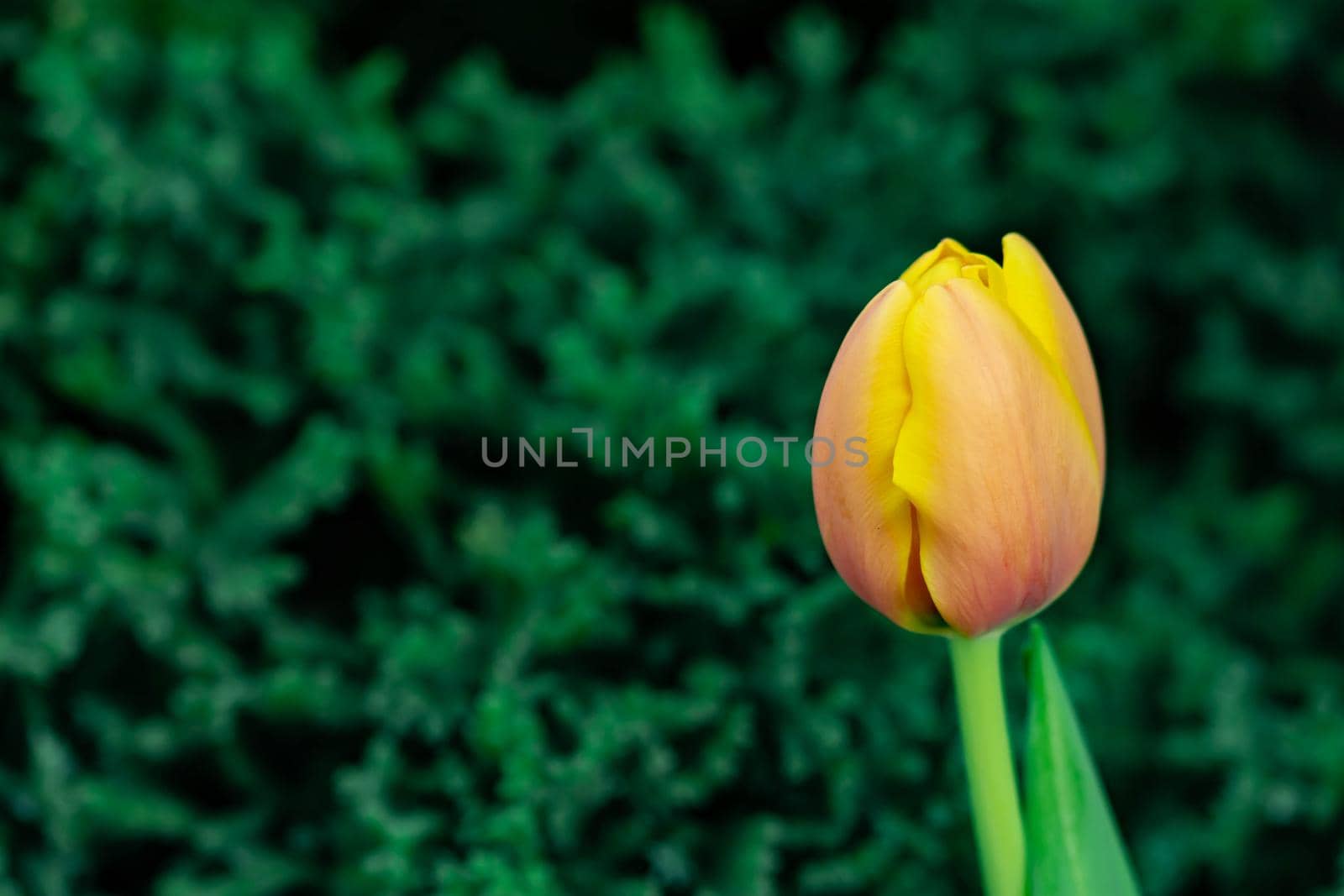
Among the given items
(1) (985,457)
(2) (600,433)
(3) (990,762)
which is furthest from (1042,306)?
(2) (600,433)

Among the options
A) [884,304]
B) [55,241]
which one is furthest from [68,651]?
[884,304]

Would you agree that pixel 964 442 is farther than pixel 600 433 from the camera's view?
No

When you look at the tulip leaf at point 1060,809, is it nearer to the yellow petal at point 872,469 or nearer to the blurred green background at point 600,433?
the yellow petal at point 872,469

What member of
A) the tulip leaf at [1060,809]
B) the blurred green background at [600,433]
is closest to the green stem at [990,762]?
the tulip leaf at [1060,809]

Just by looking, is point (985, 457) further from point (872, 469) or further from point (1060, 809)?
point (1060, 809)

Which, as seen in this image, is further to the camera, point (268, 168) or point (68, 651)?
point (268, 168)

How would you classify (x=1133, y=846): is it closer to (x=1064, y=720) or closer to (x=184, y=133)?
(x=1064, y=720)
